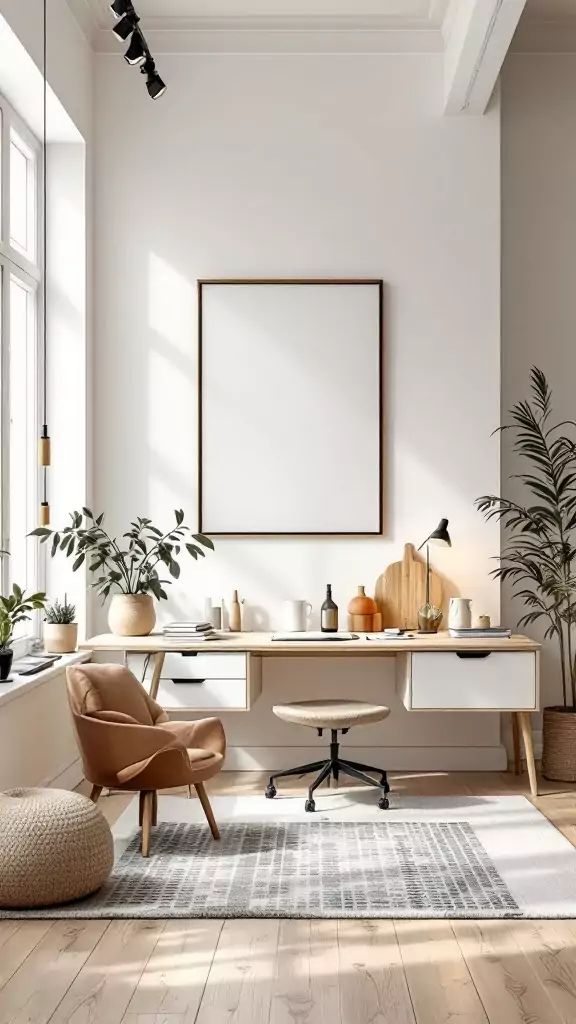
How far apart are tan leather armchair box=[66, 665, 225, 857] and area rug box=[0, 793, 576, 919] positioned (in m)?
0.20

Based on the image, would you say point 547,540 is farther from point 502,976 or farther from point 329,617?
point 502,976

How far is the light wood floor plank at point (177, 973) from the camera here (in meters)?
2.65

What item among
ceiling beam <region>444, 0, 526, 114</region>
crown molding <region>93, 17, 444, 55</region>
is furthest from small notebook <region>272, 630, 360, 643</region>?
crown molding <region>93, 17, 444, 55</region>

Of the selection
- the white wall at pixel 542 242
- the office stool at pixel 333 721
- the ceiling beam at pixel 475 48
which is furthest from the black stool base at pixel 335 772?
the ceiling beam at pixel 475 48

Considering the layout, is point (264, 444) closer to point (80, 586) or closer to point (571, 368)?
point (80, 586)

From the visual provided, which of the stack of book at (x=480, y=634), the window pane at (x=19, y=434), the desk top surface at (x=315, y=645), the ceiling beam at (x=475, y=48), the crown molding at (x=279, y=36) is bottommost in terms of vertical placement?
the desk top surface at (x=315, y=645)

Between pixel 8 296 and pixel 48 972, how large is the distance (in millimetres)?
2947

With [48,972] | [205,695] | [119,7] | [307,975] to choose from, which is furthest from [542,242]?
[48,972]

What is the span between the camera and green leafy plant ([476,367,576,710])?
17.2 ft

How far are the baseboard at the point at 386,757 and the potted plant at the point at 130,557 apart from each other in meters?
0.87

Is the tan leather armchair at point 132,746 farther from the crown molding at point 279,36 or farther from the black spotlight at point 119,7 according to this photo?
the crown molding at point 279,36

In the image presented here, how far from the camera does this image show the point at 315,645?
480 cm

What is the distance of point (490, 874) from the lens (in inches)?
145

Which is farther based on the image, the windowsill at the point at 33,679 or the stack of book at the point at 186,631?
the stack of book at the point at 186,631
